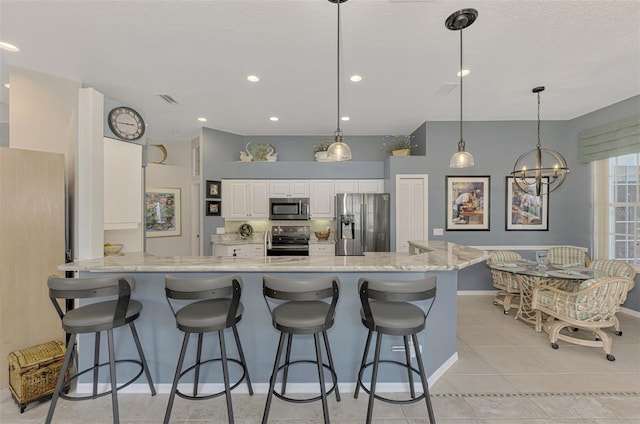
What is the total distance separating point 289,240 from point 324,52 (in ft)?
11.3

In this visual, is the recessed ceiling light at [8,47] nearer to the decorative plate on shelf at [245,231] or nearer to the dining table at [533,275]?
the decorative plate on shelf at [245,231]

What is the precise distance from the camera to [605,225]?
438cm

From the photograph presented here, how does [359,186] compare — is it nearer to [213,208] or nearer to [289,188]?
[289,188]

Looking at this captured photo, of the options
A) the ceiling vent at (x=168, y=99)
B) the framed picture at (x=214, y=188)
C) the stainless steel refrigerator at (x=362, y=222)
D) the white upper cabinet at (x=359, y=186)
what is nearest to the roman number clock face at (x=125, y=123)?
the ceiling vent at (x=168, y=99)

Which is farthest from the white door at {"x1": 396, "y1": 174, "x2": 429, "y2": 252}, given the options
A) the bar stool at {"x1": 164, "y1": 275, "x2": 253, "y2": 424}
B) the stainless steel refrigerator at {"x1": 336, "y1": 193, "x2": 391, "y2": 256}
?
the bar stool at {"x1": 164, "y1": 275, "x2": 253, "y2": 424}

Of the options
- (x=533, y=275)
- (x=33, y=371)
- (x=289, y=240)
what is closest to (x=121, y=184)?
(x=33, y=371)

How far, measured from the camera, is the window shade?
3.72 meters

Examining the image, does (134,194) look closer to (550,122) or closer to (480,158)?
(480,158)

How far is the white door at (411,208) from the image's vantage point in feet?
15.9

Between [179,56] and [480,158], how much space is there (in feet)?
15.1

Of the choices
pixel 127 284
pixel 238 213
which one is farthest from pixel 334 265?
pixel 238 213

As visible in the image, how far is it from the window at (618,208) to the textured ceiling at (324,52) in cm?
97

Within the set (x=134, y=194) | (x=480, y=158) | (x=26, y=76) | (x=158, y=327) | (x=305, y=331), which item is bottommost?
(x=158, y=327)

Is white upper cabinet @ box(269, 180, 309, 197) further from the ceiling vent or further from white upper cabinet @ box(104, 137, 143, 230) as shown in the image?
white upper cabinet @ box(104, 137, 143, 230)
